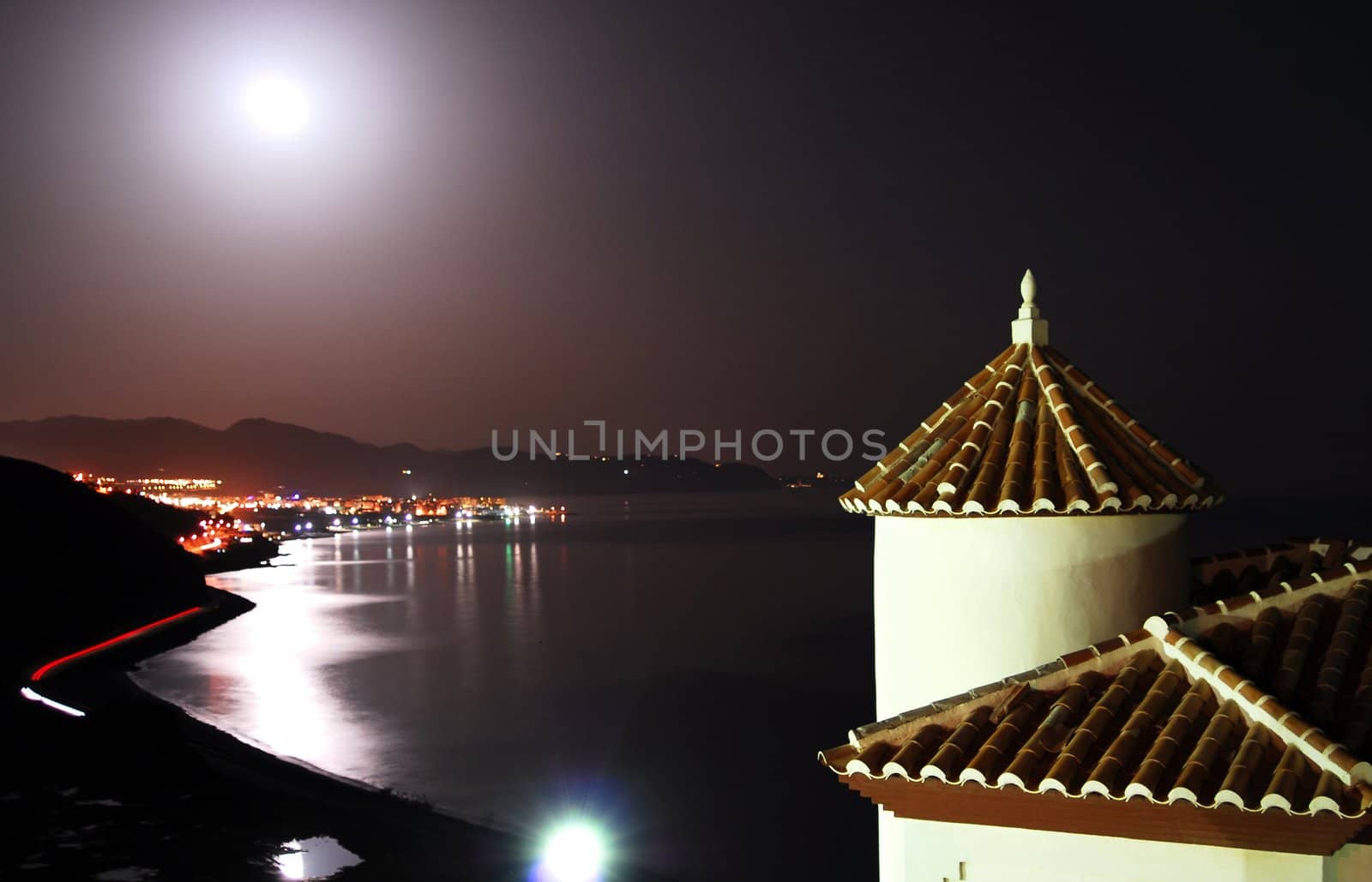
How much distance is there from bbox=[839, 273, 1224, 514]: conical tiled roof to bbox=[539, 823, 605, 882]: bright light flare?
1923cm

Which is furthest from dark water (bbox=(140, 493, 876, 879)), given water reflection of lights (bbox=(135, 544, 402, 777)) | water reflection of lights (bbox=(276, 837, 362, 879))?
water reflection of lights (bbox=(276, 837, 362, 879))

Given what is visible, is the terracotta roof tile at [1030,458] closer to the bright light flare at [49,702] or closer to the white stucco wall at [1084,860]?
the white stucco wall at [1084,860]

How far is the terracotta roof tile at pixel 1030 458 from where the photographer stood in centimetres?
607

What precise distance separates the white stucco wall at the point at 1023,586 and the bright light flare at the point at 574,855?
19215 mm

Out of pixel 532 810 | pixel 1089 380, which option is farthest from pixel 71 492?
pixel 1089 380

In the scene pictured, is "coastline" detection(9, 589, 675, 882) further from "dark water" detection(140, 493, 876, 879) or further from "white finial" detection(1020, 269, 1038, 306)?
"white finial" detection(1020, 269, 1038, 306)

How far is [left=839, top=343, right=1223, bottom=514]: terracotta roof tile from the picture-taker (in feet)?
19.9

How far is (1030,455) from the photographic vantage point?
6.52 meters

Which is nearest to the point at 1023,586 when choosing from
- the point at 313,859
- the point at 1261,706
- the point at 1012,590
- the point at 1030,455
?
the point at 1012,590

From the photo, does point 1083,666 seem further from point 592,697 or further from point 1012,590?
point 592,697

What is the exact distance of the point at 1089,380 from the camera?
717 cm

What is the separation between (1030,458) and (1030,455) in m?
0.03

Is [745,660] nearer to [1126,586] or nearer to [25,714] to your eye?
[25,714]

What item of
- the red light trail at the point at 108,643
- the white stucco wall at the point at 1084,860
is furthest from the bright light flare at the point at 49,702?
the white stucco wall at the point at 1084,860
